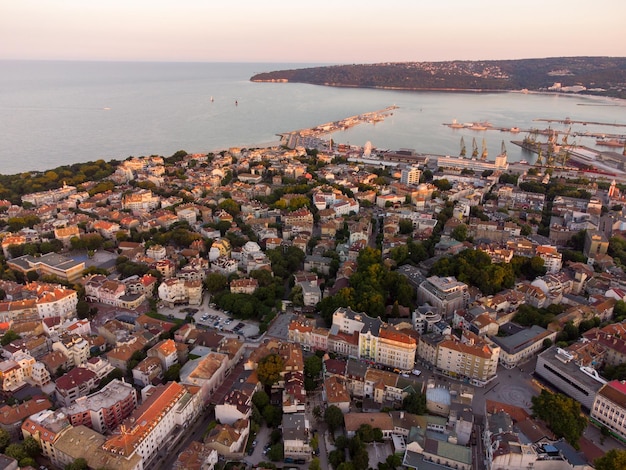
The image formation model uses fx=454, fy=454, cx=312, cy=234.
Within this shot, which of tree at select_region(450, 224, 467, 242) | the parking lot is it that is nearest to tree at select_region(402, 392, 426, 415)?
the parking lot

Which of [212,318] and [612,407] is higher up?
[612,407]

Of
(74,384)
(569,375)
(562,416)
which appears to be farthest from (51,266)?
(569,375)

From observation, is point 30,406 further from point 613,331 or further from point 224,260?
point 613,331

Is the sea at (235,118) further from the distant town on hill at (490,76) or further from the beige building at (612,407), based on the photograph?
the beige building at (612,407)

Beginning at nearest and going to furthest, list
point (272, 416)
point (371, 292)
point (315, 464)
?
point (315, 464), point (272, 416), point (371, 292)

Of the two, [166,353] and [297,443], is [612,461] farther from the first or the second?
[166,353]

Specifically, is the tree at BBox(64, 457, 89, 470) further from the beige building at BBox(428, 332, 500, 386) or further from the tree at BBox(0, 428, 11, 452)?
the beige building at BBox(428, 332, 500, 386)
